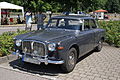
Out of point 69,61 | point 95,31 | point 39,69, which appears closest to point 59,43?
point 69,61

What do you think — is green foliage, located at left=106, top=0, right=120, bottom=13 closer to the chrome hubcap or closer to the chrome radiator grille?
the chrome hubcap

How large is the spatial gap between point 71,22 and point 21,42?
6.35 feet

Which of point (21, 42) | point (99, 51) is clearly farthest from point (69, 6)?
point (21, 42)

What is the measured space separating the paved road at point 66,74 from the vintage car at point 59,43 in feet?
1.10

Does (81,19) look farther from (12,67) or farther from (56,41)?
(12,67)

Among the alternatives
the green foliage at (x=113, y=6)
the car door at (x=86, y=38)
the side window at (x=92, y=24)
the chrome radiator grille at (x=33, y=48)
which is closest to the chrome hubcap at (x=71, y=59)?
the car door at (x=86, y=38)

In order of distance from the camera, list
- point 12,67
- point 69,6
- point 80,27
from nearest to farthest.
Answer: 1. point 12,67
2. point 80,27
3. point 69,6

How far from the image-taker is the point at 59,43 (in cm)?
457

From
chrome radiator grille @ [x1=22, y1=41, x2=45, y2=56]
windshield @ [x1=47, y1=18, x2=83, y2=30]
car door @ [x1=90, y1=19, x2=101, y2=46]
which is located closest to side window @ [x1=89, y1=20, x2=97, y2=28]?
car door @ [x1=90, y1=19, x2=101, y2=46]

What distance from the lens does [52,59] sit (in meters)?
4.62

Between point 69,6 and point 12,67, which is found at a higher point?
→ point 69,6

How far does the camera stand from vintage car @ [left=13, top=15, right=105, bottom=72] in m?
4.62

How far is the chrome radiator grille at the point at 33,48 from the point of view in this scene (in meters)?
4.74

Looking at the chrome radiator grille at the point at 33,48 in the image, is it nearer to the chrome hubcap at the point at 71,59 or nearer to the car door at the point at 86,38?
the chrome hubcap at the point at 71,59
